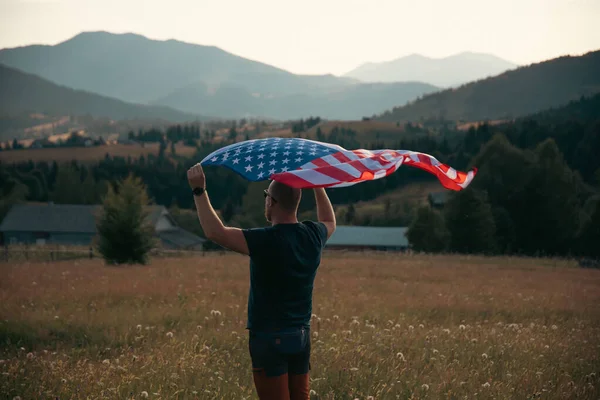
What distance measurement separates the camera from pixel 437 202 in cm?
13062

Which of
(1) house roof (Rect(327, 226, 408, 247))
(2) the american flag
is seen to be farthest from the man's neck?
(1) house roof (Rect(327, 226, 408, 247))

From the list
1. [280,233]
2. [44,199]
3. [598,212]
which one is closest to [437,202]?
[598,212]

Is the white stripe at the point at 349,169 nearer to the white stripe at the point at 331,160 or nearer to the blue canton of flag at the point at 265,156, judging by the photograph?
the white stripe at the point at 331,160

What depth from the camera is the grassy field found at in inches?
311

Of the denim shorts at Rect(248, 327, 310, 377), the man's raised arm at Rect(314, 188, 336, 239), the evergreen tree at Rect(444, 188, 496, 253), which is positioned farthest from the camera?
the evergreen tree at Rect(444, 188, 496, 253)

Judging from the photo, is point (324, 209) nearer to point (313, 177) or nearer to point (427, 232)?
point (313, 177)

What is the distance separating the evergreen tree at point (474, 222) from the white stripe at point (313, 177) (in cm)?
5912

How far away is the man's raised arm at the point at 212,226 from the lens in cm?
524

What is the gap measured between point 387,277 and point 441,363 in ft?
59.5

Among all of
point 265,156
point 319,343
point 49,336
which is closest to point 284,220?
point 265,156

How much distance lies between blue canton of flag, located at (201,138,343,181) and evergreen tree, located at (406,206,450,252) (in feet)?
240

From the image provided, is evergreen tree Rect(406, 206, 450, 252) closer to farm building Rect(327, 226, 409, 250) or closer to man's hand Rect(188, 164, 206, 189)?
farm building Rect(327, 226, 409, 250)

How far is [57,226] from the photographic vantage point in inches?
4995

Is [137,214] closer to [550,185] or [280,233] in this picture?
[280,233]
